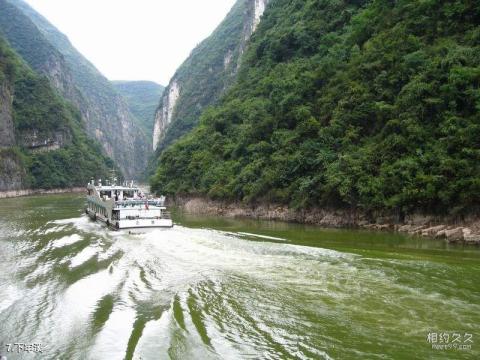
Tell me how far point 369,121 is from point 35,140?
128198 millimetres

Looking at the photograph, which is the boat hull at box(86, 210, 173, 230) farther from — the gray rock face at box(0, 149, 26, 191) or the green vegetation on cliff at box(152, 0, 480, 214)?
the gray rock face at box(0, 149, 26, 191)

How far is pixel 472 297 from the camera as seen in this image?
12.8 metres

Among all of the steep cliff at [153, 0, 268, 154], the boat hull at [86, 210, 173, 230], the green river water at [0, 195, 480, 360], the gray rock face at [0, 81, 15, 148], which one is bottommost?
the green river water at [0, 195, 480, 360]

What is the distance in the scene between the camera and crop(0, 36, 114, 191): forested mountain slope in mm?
119062

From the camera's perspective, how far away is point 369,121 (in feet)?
125

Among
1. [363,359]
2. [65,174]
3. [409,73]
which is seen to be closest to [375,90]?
[409,73]

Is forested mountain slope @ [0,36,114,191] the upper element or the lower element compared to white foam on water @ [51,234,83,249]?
upper

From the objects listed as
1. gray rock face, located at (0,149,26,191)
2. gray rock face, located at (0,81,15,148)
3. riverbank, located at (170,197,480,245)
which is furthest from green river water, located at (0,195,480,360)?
gray rock face, located at (0,81,15,148)

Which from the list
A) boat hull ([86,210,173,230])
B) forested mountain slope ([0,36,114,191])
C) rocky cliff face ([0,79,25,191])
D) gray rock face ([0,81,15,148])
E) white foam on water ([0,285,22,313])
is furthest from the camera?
gray rock face ([0,81,15,148])

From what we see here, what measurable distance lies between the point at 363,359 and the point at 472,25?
110 feet

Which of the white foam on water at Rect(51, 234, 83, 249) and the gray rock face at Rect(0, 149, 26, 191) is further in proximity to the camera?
the gray rock face at Rect(0, 149, 26, 191)

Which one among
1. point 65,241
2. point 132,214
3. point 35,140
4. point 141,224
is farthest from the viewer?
point 35,140

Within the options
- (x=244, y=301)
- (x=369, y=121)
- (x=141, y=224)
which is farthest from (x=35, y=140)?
(x=244, y=301)

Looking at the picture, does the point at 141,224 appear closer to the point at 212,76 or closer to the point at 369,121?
the point at 369,121
